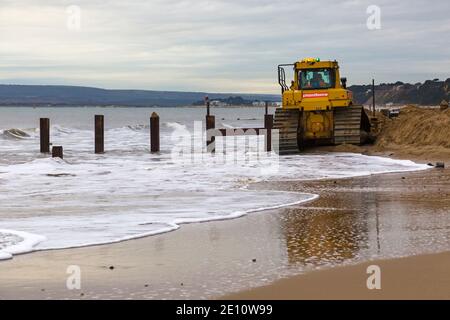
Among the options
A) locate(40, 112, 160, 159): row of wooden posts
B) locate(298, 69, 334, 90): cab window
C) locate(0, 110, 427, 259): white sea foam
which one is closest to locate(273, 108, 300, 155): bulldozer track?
locate(298, 69, 334, 90): cab window

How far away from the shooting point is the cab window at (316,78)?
26.5 meters

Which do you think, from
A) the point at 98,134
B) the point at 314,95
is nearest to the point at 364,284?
the point at 314,95

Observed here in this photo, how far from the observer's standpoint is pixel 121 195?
1368 centimetres

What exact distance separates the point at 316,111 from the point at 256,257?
60.3 feet

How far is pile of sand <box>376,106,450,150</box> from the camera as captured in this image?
79.0 ft

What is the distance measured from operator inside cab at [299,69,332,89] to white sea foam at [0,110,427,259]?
3247 mm

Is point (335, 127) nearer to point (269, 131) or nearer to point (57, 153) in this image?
point (269, 131)

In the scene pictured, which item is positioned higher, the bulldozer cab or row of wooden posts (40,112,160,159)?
the bulldozer cab

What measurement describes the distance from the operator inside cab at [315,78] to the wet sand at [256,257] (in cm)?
1503

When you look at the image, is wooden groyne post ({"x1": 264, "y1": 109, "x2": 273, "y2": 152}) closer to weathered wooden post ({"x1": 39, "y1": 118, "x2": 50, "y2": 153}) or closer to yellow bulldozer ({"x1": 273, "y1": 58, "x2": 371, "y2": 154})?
yellow bulldozer ({"x1": 273, "y1": 58, "x2": 371, "y2": 154})

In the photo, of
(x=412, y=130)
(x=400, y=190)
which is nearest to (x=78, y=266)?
(x=400, y=190)

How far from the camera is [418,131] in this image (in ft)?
84.2

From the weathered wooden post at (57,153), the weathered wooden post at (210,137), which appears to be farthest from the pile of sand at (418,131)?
the weathered wooden post at (57,153)
